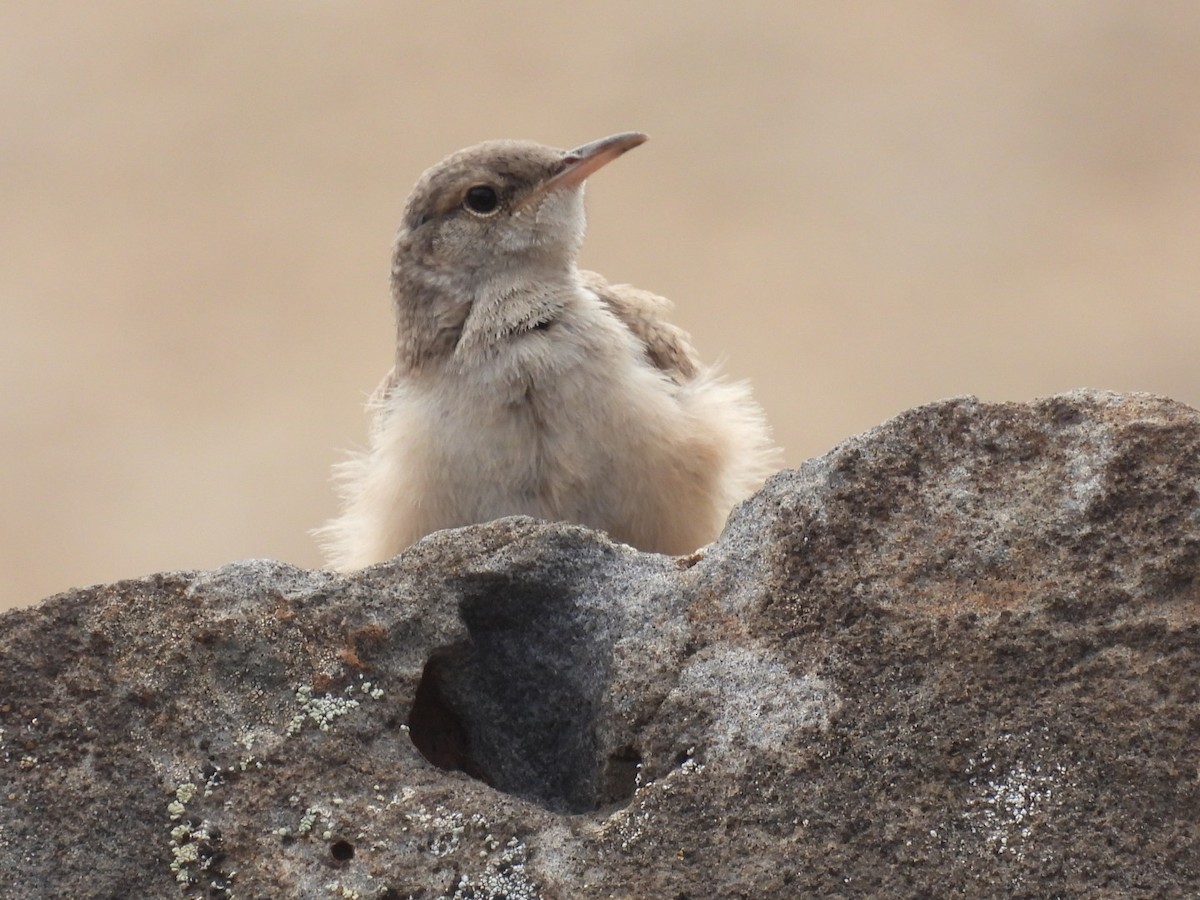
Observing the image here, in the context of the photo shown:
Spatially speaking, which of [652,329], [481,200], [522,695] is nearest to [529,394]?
[652,329]

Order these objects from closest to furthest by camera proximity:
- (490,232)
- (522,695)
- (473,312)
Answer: (522,695)
(473,312)
(490,232)

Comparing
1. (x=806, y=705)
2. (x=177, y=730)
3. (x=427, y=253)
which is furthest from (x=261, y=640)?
(x=427, y=253)

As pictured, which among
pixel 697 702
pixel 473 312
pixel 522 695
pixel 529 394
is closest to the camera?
pixel 697 702

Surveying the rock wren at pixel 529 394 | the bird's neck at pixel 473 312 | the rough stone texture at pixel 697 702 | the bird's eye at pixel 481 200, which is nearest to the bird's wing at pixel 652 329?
the rock wren at pixel 529 394

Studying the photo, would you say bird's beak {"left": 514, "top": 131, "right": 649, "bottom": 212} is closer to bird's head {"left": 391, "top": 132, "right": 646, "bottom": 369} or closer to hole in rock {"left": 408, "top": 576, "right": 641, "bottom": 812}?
bird's head {"left": 391, "top": 132, "right": 646, "bottom": 369}

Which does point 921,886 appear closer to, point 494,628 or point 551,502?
point 494,628

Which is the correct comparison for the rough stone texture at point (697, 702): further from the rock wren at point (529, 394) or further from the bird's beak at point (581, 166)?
the bird's beak at point (581, 166)

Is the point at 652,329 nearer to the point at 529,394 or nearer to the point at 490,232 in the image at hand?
the point at 490,232
